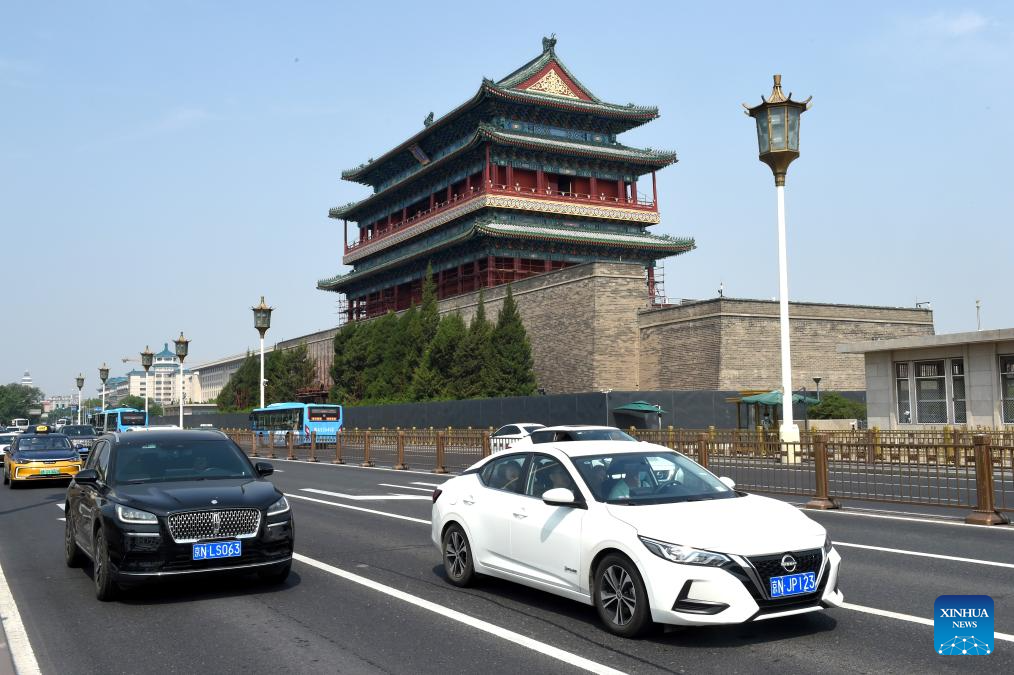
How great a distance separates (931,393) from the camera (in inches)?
1109

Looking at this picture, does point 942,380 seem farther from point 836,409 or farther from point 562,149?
point 562,149

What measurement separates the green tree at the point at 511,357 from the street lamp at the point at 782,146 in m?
22.9

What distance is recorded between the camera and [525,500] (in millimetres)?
7672

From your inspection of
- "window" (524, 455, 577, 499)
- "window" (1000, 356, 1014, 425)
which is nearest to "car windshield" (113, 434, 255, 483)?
"window" (524, 455, 577, 499)

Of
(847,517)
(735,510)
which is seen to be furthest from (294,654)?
(847,517)

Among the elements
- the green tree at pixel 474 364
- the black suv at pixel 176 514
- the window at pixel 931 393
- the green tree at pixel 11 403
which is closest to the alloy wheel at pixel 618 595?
the black suv at pixel 176 514

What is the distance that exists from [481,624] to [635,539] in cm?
155

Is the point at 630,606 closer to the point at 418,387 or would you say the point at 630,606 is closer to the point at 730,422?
the point at 730,422

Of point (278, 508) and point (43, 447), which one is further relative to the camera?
A: point (43, 447)

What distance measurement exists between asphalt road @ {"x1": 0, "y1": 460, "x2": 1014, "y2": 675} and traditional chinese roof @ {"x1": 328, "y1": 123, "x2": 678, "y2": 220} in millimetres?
50687

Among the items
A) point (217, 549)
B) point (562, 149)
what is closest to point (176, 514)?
point (217, 549)

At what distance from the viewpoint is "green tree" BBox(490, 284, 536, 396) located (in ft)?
154

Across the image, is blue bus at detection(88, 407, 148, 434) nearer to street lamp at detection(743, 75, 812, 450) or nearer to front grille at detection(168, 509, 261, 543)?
street lamp at detection(743, 75, 812, 450)

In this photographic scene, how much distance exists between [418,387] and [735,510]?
44.3m
